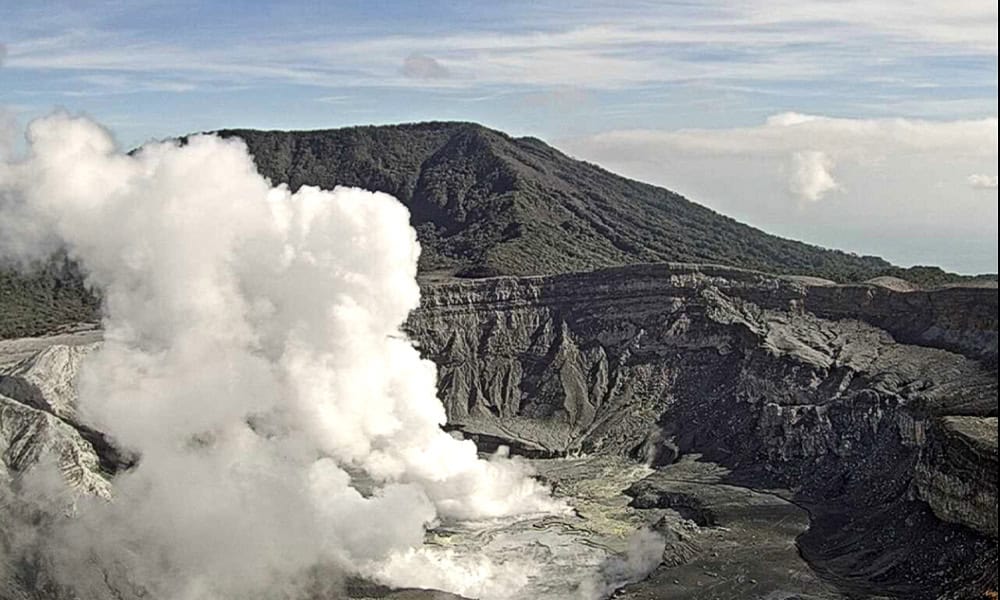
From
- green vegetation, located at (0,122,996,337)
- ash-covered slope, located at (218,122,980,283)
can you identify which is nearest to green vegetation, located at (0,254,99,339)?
green vegetation, located at (0,122,996,337)

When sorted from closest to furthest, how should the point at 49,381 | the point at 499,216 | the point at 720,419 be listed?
the point at 49,381
the point at 720,419
the point at 499,216

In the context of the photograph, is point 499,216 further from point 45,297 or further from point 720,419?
point 720,419

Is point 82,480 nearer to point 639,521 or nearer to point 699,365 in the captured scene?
point 639,521

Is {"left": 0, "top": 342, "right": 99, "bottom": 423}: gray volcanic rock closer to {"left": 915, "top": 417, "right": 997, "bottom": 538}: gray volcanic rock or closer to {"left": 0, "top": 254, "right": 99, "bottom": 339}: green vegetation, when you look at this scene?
{"left": 915, "top": 417, "right": 997, "bottom": 538}: gray volcanic rock

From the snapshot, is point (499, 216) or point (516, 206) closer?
point (499, 216)

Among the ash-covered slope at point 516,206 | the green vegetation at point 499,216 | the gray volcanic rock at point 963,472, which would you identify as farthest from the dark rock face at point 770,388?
the ash-covered slope at point 516,206

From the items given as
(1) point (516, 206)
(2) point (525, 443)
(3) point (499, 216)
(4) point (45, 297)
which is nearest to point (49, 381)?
(2) point (525, 443)
